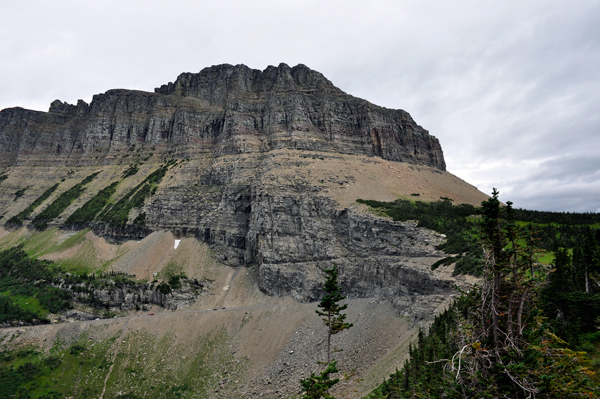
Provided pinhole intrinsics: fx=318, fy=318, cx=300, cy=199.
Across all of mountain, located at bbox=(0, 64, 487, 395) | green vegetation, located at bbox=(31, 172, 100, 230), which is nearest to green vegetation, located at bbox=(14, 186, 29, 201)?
mountain, located at bbox=(0, 64, 487, 395)

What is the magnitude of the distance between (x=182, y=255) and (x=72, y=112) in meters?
126

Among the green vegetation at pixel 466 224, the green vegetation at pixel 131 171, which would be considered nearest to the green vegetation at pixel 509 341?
the green vegetation at pixel 466 224

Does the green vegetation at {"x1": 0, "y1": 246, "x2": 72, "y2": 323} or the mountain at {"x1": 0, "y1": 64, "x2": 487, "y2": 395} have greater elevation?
the mountain at {"x1": 0, "y1": 64, "x2": 487, "y2": 395}

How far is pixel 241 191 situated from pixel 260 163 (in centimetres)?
1262

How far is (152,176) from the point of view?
129 m

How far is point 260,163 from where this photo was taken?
11256cm

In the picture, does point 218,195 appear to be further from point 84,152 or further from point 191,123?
point 84,152

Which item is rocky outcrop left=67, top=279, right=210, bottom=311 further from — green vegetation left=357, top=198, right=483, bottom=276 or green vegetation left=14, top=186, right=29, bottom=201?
green vegetation left=14, top=186, right=29, bottom=201

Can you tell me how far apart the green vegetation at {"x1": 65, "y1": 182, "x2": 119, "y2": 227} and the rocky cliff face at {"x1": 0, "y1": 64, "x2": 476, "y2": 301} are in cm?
492

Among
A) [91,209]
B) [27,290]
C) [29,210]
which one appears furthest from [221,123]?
[29,210]

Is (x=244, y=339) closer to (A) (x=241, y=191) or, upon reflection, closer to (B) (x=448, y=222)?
(A) (x=241, y=191)

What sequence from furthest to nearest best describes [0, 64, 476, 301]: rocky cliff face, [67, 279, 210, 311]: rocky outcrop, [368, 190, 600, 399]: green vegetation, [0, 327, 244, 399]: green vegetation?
[67, 279, 210, 311]: rocky outcrop
[0, 64, 476, 301]: rocky cliff face
[0, 327, 244, 399]: green vegetation
[368, 190, 600, 399]: green vegetation

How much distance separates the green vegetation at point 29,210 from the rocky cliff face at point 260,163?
217 inches

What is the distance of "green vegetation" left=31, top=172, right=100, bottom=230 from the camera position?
12156 centimetres
